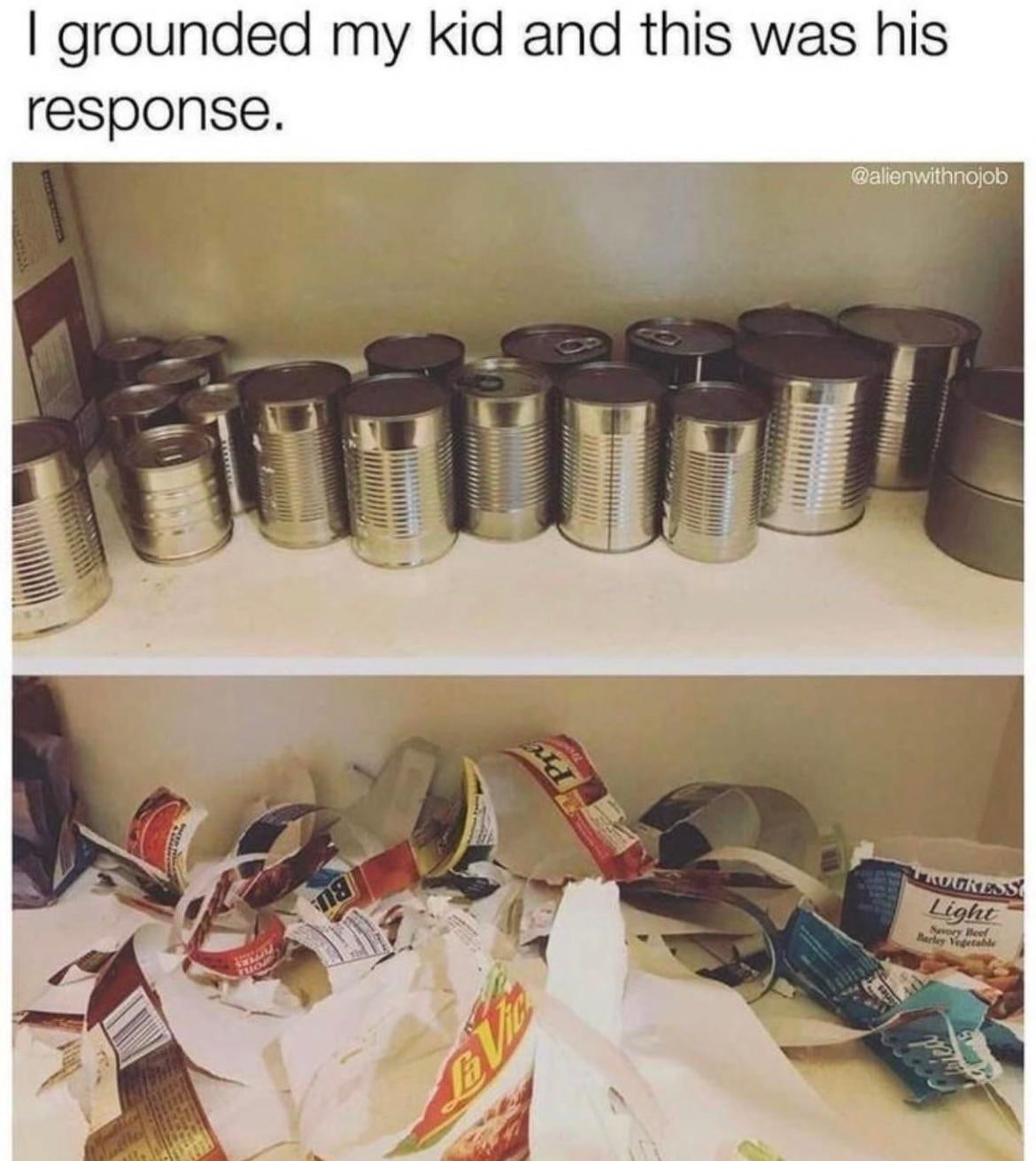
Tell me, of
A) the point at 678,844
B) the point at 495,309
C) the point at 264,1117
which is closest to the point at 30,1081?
the point at 264,1117

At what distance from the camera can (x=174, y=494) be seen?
647 mm

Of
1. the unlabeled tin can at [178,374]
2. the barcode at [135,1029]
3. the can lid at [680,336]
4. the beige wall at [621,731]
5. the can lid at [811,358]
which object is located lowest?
the barcode at [135,1029]

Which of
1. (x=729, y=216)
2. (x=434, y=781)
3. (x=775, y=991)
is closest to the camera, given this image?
(x=729, y=216)

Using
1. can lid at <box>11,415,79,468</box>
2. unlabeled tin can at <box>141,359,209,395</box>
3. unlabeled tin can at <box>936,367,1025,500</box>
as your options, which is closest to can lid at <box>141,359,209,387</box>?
unlabeled tin can at <box>141,359,209,395</box>

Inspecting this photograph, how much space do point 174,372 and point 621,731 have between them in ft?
1.52

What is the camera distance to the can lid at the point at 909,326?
0.70m

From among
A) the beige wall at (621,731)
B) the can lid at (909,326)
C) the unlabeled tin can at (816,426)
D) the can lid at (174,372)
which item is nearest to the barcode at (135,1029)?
the beige wall at (621,731)

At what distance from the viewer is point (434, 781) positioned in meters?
0.97

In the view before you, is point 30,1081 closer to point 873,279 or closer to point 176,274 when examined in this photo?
point 176,274

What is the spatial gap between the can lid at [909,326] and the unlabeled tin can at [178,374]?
410 millimetres

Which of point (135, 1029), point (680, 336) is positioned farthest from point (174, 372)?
point (135, 1029)

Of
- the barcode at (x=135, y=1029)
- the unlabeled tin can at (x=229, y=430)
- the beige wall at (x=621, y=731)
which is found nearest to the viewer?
the unlabeled tin can at (x=229, y=430)

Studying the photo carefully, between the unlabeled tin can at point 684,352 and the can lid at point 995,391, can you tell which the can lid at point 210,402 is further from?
the can lid at point 995,391

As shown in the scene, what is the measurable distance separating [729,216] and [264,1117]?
0.67 meters
